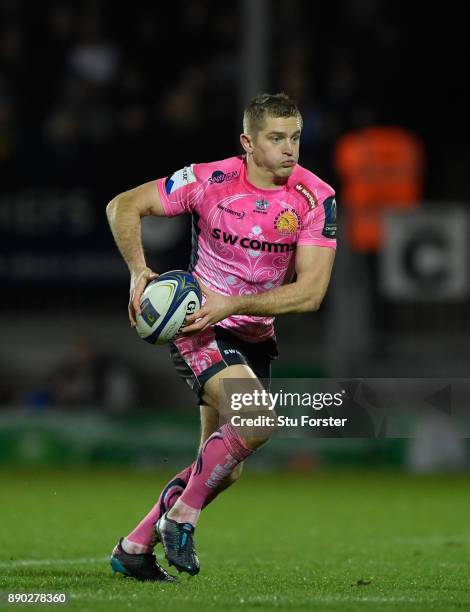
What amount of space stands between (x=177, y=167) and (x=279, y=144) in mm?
9311

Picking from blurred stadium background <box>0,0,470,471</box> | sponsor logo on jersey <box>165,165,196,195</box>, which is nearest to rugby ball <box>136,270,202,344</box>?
sponsor logo on jersey <box>165,165,196,195</box>

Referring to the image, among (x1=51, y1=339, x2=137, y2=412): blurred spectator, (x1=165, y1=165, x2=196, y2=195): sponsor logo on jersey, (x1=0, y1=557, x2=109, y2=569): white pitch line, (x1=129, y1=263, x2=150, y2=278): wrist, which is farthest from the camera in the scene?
(x1=51, y1=339, x2=137, y2=412): blurred spectator

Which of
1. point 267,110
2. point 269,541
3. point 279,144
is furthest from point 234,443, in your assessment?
point 269,541

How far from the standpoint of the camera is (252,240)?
7129 millimetres

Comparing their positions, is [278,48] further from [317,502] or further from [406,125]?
[317,502]

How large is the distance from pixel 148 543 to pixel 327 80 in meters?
10.5

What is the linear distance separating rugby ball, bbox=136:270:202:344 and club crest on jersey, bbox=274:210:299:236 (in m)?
0.60

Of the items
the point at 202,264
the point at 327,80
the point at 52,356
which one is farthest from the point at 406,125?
the point at 202,264

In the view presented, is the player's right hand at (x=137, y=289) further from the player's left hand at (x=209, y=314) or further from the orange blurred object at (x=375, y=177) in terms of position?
the orange blurred object at (x=375, y=177)

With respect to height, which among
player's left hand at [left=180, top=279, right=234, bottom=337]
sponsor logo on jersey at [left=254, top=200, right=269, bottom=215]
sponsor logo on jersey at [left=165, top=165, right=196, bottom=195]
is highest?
sponsor logo on jersey at [left=165, top=165, right=196, bottom=195]

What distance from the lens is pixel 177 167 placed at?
16219mm

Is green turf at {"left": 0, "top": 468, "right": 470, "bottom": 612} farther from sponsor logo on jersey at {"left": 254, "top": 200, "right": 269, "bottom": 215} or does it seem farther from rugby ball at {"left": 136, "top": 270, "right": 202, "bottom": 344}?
sponsor logo on jersey at {"left": 254, "top": 200, "right": 269, "bottom": 215}

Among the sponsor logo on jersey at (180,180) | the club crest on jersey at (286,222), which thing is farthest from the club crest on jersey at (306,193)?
the sponsor logo on jersey at (180,180)

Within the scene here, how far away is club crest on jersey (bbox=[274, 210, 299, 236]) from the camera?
23.2ft
